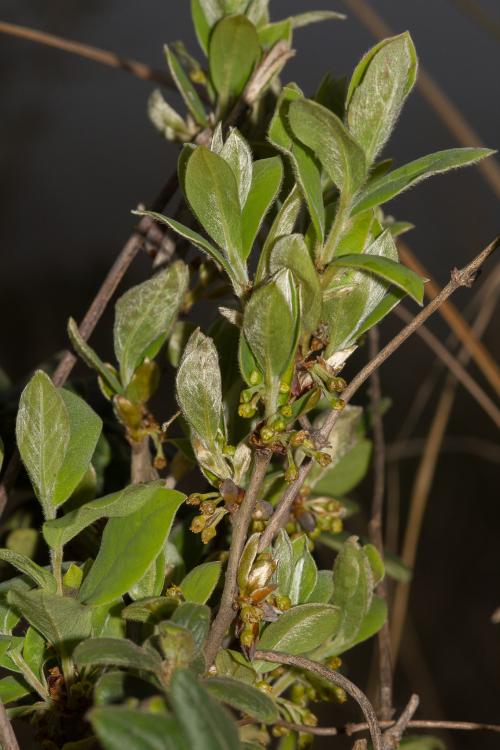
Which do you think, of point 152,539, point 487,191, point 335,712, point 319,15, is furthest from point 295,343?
point 487,191

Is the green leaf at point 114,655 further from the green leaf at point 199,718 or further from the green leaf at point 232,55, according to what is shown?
the green leaf at point 232,55

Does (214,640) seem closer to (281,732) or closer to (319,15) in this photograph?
(281,732)

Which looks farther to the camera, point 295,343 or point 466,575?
point 466,575

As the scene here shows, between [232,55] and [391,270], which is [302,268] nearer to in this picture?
[391,270]

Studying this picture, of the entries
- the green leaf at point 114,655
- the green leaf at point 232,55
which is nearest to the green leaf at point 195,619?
the green leaf at point 114,655

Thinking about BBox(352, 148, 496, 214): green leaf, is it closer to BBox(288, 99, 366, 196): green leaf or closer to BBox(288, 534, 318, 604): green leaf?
BBox(288, 99, 366, 196): green leaf

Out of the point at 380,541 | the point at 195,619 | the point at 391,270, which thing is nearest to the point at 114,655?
the point at 195,619
